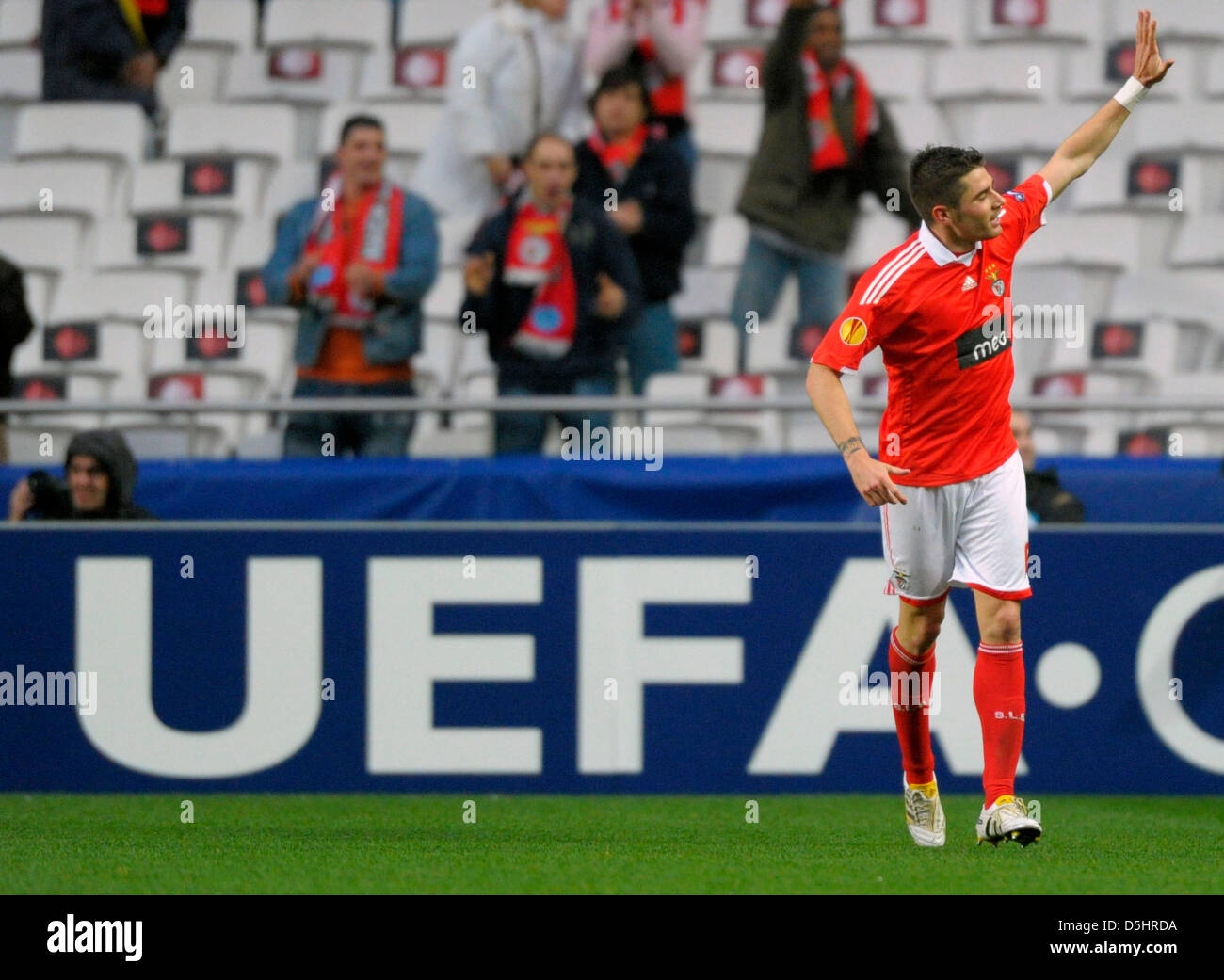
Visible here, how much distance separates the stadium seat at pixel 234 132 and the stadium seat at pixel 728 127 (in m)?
2.49

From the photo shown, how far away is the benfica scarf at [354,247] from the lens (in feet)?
28.3

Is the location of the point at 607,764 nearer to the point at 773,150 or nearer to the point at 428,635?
the point at 428,635

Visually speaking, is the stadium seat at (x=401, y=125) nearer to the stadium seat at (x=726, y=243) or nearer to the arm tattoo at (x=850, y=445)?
the stadium seat at (x=726, y=243)

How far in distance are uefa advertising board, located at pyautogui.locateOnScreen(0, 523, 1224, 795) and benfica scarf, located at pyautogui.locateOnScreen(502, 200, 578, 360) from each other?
3.96ft

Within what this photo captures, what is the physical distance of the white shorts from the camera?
18.7 ft

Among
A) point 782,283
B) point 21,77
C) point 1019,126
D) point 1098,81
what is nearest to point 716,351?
point 782,283

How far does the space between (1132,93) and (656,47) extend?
175 inches

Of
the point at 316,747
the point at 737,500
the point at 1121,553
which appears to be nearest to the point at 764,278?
the point at 737,500

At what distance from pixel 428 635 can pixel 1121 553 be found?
264cm

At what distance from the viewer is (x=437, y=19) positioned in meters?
12.8

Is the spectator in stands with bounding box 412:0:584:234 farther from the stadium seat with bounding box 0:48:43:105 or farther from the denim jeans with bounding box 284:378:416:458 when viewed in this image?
the stadium seat with bounding box 0:48:43:105

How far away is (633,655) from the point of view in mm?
7633

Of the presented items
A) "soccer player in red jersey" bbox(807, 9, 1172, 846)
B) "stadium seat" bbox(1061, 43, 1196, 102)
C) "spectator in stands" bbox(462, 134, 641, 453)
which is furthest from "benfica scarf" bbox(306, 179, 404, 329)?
"stadium seat" bbox(1061, 43, 1196, 102)

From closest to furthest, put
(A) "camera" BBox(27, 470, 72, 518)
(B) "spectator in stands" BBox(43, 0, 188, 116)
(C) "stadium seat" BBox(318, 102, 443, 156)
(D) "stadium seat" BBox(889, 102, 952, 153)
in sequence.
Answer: (A) "camera" BBox(27, 470, 72, 518) < (D) "stadium seat" BBox(889, 102, 952, 153) < (B) "spectator in stands" BBox(43, 0, 188, 116) < (C) "stadium seat" BBox(318, 102, 443, 156)
